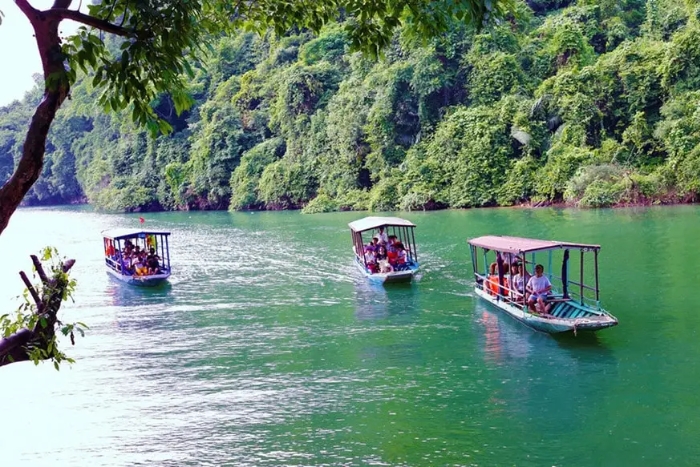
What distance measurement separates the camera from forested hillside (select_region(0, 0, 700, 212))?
33.5 m

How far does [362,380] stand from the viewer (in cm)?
1022

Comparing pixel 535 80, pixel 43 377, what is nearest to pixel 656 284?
pixel 43 377

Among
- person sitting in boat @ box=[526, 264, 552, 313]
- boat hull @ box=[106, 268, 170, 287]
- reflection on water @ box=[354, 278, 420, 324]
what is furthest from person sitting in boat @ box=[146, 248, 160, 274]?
person sitting in boat @ box=[526, 264, 552, 313]

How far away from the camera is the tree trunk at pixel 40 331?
149 inches

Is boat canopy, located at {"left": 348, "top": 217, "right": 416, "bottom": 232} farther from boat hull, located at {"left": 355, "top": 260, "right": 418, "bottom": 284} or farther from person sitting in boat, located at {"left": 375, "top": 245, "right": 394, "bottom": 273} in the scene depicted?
boat hull, located at {"left": 355, "top": 260, "right": 418, "bottom": 284}

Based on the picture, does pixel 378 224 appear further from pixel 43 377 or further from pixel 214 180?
pixel 214 180

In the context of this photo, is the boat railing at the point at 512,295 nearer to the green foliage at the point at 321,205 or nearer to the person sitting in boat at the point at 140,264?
the person sitting in boat at the point at 140,264

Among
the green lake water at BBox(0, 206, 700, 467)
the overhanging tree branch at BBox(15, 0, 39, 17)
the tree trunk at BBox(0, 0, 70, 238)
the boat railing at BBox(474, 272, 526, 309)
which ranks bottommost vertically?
the green lake water at BBox(0, 206, 700, 467)

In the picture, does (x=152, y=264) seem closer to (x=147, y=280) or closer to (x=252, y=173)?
(x=147, y=280)

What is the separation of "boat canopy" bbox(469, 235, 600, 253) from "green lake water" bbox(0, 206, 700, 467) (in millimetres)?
1370

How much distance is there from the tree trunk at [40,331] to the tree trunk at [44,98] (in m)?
0.73

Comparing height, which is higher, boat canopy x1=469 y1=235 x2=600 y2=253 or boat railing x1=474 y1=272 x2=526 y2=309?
boat canopy x1=469 y1=235 x2=600 y2=253

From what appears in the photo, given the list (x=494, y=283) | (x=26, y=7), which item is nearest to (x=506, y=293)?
(x=494, y=283)

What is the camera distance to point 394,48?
44.5 m
